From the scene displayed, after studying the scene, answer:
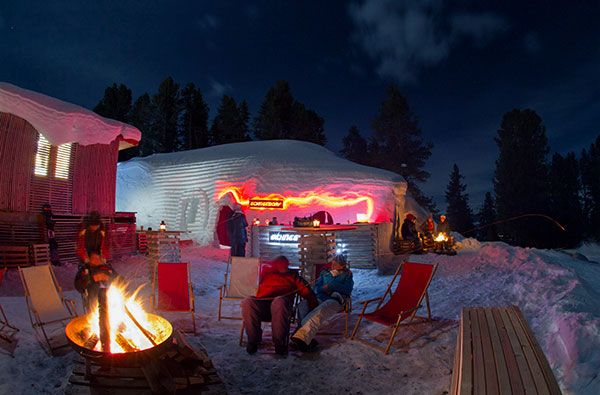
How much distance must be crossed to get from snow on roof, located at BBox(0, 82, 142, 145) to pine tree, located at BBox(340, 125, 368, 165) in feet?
92.0

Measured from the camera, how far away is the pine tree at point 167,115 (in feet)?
99.2

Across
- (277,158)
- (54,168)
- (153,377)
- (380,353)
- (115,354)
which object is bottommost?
(380,353)

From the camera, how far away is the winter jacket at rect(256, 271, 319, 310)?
176 inches

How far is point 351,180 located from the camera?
1469cm

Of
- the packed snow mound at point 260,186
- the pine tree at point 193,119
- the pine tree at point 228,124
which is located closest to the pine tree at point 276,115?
the pine tree at point 228,124

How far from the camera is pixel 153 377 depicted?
263 cm

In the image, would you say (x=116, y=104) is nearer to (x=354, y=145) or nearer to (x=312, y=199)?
(x=354, y=145)

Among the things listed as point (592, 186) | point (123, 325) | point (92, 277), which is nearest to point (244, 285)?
point (92, 277)

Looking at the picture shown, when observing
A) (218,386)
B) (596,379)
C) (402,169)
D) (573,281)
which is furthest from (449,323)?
(402,169)

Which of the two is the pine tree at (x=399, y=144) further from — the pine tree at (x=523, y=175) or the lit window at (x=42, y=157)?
the lit window at (x=42, y=157)

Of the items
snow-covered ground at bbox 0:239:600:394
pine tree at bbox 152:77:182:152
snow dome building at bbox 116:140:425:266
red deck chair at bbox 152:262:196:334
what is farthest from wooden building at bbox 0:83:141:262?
pine tree at bbox 152:77:182:152

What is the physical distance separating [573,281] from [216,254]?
1051cm

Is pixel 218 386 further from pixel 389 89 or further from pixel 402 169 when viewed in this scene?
pixel 389 89

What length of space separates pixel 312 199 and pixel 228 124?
21586mm
